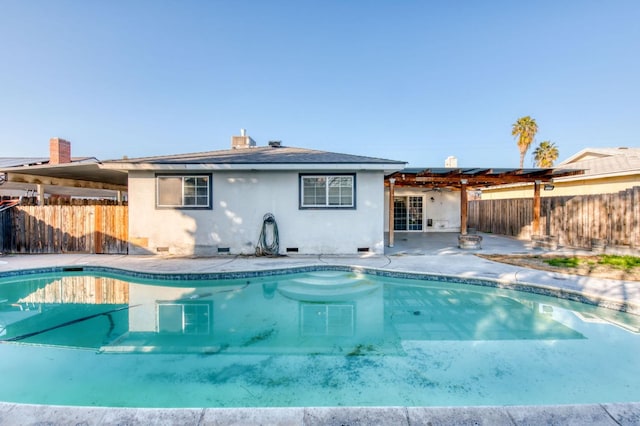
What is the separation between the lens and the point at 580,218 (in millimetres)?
11172

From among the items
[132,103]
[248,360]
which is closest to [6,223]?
[132,103]

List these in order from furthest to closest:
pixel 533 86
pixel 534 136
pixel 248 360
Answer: pixel 534 136 → pixel 533 86 → pixel 248 360

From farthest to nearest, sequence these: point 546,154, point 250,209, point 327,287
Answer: point 546,154
point 250,209
point 327,287

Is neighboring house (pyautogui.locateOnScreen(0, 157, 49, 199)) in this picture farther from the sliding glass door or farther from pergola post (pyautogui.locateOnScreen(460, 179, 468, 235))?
pergola post (pyautogui.locateOnScreen(460, 179, 468, 235))

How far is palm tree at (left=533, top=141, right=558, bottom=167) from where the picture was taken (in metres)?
29.6

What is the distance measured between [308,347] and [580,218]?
12159 mm

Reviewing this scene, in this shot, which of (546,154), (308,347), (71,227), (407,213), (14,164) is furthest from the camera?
(546,154)

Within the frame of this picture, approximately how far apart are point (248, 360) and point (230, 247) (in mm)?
6304

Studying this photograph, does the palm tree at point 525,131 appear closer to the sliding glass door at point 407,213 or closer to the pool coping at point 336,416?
the sliding glass door at point 407,213

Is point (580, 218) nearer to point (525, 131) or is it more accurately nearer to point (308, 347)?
point (308, 347)

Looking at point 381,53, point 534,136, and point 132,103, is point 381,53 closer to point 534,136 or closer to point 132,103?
point 132,103

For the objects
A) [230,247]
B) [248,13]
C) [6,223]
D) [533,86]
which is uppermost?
[248,13]

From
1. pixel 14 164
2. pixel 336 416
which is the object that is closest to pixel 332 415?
pixel 336 416

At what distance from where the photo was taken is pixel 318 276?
7.84 meters
